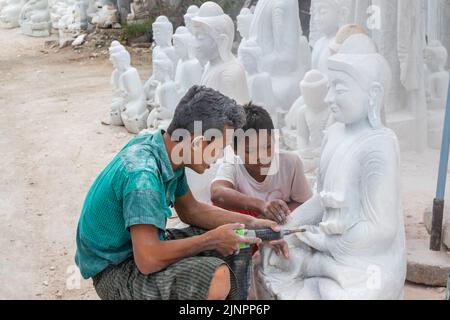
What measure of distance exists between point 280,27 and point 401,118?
4.78ft

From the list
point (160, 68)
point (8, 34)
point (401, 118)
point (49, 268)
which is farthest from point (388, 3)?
point (8, 34)

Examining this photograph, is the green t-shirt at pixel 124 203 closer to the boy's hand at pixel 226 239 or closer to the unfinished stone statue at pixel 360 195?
the boy's hand at pixel 226 239

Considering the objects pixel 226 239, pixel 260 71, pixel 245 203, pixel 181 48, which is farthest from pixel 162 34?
pixel 226 239

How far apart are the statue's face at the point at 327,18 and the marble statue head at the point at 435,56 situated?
0.90 meters

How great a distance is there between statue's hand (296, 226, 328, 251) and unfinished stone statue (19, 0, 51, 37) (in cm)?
1211

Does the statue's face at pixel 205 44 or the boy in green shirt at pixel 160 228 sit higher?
the statue's face at pixel 205 44

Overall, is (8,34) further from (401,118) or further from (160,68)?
(401,118)

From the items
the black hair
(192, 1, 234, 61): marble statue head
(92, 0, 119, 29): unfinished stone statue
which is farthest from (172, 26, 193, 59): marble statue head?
(92, 0, 119, 29): unfinished stone statue

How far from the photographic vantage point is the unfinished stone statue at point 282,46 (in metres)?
6.38

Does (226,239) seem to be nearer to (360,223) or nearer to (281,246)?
(281,246)

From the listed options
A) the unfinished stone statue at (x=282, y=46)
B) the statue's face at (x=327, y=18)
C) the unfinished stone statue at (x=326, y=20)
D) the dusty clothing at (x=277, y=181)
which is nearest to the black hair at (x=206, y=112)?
the dusty clothing at (x=277, y=181)

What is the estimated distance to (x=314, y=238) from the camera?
10.4ft

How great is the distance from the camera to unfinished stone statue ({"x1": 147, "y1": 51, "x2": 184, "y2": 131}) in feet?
21.9
